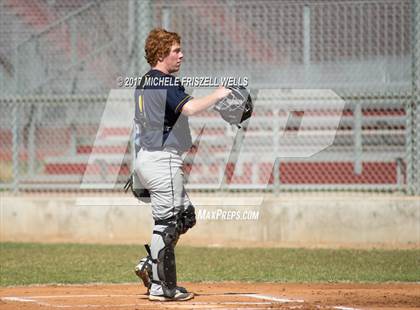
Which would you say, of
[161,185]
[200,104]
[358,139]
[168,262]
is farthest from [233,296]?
[358,139]

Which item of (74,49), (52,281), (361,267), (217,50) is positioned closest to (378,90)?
(217,50)

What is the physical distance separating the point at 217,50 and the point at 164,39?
19.6ft

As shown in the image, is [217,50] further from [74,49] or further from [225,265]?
[225,265]

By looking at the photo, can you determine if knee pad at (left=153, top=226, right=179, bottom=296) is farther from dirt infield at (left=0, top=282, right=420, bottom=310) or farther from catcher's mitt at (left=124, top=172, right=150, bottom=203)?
catcher's mitt at (left=124, top=172, right=150, bottom=203)

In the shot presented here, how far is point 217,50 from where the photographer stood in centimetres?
1418

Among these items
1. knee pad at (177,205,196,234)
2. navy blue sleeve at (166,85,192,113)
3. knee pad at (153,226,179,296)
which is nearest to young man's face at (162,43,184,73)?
navy blue sleeve at (166,85,192,113)

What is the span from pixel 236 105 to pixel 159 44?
0.84 meters

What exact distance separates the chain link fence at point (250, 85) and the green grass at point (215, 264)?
1511 mm

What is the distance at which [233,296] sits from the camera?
860 cm

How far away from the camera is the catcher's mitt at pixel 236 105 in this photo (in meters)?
8.09

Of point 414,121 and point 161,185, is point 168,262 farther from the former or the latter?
point 414,121

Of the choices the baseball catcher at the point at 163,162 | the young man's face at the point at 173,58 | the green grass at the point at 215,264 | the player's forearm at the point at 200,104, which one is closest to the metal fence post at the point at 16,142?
the green grass at the point at 215,264

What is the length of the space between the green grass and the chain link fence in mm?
1511

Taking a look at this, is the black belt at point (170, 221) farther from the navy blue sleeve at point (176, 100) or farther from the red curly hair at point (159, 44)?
the red curly hair at point (159, 44)
